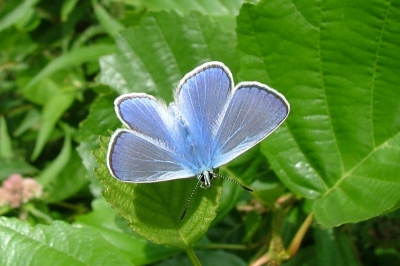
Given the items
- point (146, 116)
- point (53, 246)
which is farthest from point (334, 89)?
point (53, 246)

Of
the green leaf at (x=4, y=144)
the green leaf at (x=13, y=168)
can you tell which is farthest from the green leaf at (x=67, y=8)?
the green leaf at (x=13, y=168)

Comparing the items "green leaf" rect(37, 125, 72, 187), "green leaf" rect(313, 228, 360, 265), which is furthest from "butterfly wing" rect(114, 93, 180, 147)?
"green leaf" rect(37, 125, 72, 187)

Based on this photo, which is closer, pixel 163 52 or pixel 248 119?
pixel 248 119

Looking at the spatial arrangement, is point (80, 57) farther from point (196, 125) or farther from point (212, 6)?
point (196, 125)

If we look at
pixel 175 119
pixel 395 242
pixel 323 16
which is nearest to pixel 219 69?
pixel 175 119

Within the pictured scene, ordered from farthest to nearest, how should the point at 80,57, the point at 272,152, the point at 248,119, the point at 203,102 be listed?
the point at 80,57 < the point at 272,152 < the point at 203,102 < the point at 248,119

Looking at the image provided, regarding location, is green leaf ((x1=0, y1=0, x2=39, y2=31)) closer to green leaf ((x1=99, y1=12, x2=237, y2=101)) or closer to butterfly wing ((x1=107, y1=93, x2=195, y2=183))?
green leaf ((x1=99, y1=12, x2=237, y2=101))
